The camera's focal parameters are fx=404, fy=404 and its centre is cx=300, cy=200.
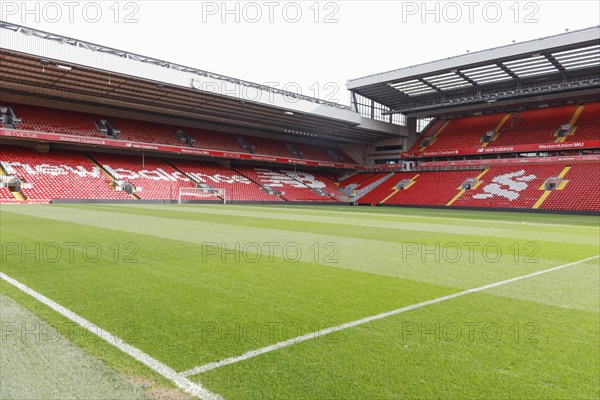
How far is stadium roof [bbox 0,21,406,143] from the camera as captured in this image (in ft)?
88.2

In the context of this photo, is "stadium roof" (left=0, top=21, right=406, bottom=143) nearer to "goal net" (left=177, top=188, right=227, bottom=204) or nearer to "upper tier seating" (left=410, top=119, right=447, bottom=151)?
"upper tier seating" (left=410, top=119, right=447, bottom=151)

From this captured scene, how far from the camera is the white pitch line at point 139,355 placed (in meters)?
2.61

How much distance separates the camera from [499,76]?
4206 centimetres

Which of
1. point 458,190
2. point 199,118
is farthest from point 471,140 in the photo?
point 199,118

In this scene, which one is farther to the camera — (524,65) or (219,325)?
(524,65)

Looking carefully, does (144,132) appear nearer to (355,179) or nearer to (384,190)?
(384,190)

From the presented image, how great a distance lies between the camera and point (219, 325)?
388cm

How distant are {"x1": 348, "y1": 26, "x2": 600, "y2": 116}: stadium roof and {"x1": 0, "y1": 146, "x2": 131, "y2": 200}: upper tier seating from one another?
1179 inches

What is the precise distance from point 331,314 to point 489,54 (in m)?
39.2

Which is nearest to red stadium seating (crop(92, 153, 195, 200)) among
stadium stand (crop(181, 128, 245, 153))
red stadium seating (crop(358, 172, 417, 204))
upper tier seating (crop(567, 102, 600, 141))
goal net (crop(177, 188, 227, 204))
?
goal net (crop(177, 188, 227, 204))

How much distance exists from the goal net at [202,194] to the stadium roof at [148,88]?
833cm

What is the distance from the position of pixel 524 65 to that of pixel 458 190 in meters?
13.4

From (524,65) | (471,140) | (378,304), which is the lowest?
(378,304)

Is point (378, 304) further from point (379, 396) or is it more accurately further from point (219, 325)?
point (379, 396)
